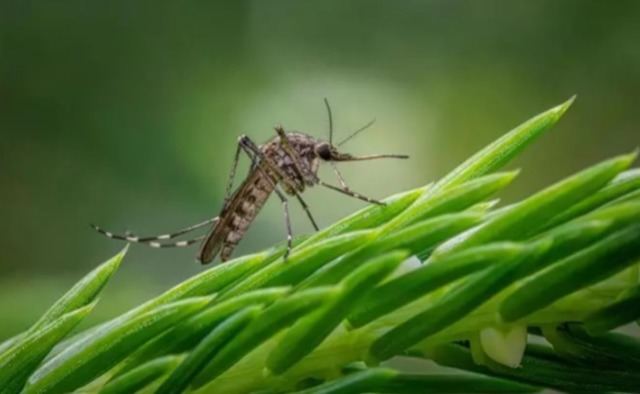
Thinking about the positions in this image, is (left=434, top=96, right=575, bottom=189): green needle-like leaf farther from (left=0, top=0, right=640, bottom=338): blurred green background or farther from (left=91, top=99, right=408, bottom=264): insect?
(left=0, top=0, right=640, bottom=338): blurred green background

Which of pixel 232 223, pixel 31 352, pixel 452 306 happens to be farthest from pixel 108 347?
pixel 232 223

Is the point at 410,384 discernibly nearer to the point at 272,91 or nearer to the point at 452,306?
the point at 452,306

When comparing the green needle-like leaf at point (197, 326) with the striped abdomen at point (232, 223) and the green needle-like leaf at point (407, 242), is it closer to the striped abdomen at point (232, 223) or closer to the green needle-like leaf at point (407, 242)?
the green needle-like leaf at point (407, 242)

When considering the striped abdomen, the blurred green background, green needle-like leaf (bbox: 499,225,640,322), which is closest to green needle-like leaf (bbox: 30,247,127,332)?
green needle-like leaf (bbox: 499,225,640,322)

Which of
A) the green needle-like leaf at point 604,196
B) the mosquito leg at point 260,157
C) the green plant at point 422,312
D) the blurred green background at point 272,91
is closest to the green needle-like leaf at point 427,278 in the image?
the green plant at point 422,312

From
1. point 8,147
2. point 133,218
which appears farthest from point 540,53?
point 8,147

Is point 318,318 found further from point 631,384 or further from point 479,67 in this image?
point 479,67
